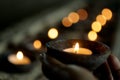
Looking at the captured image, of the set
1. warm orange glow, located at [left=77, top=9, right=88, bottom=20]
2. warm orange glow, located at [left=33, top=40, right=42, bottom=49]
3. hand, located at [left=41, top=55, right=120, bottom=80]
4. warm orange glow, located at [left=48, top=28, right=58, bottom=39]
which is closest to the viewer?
hand, located at [left=41, top=55, right=120, bottom=80]

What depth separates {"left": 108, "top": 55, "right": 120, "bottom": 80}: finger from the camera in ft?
2.59

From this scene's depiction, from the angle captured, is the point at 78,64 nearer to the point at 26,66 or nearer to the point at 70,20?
the point at 26,66

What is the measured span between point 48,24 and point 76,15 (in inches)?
23.5

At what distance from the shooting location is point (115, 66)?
81 centimetres

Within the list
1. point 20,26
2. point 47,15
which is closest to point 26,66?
point 20,26

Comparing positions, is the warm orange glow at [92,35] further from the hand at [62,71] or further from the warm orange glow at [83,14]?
the hand at [62,71]

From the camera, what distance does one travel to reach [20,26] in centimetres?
163

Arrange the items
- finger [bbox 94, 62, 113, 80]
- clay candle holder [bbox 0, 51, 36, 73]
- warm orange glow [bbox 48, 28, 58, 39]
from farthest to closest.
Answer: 1. warm orange glow [bbox 48, 28, 58, 39]
2. clay candle holder [bbox 0, 51, 36, 73]
3. finger [bbox 94, 62, 113, 80]

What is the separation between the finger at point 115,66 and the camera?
0.79 metres

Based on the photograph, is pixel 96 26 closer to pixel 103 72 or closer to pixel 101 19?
pixel 101 19

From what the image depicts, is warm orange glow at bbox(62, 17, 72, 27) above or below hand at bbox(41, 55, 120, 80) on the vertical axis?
below

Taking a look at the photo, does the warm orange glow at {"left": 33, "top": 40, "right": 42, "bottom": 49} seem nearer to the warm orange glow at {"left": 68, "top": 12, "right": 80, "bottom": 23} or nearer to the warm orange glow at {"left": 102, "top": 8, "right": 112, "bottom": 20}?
the warm orange glow at {"left": 68, "top": 12, "right": 80, "bottom": 23}

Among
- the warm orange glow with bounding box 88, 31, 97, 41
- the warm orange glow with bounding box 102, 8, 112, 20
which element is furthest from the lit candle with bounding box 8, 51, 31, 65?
the warm orange glow with bounding box 102, 8, 112, 20

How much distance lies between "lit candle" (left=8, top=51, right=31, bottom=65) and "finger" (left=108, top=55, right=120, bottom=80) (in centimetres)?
47
